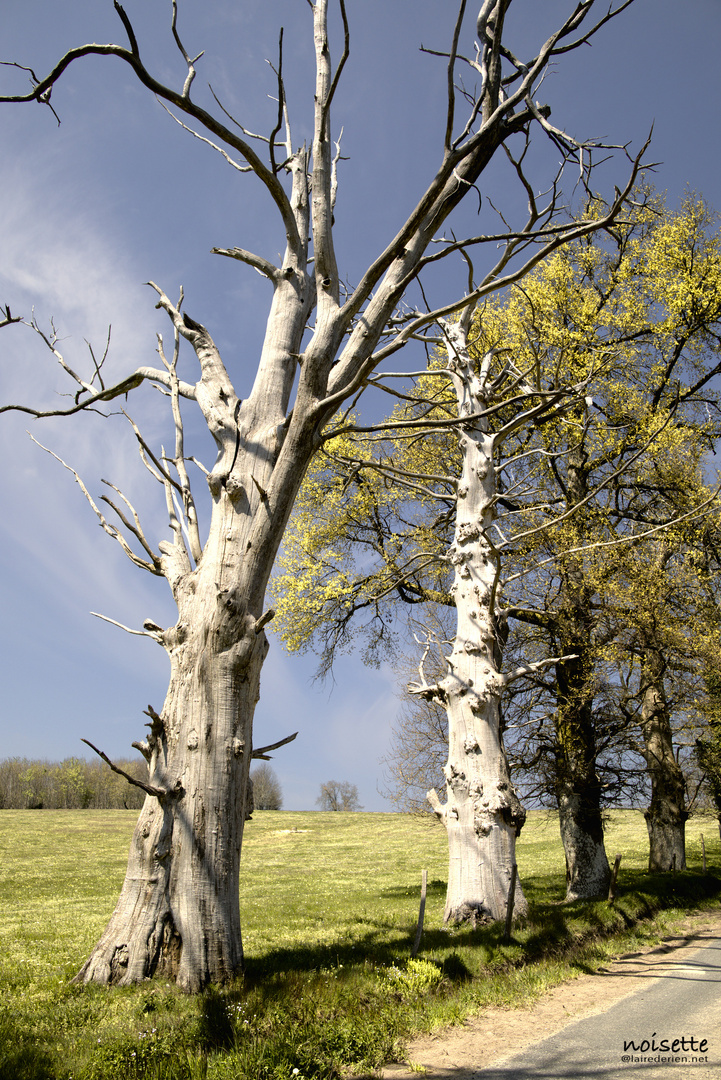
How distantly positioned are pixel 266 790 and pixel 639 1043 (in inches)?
3758

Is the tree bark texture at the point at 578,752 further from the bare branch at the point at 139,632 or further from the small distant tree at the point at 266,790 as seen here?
the small distant tree at the point at 266,790

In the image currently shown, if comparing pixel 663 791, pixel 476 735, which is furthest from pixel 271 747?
pixel 663 791

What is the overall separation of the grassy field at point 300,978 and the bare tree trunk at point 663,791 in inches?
47.5

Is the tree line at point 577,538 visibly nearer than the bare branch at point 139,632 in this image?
No

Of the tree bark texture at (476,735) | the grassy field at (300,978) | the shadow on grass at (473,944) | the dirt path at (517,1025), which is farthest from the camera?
the tree bark texture at (476,735)

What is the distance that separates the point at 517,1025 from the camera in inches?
216

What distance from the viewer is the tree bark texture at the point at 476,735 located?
8.45m

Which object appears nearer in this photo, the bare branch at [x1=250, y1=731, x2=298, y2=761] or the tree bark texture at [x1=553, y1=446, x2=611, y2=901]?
the bare branch at [x1=250, y1=731, x2=298, y2=761]

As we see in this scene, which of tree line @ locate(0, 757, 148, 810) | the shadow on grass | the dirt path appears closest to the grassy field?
the shadow on grass

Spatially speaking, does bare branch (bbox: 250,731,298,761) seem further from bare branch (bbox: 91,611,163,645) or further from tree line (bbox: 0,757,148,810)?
tree line (bbox: 0,757,148,810)

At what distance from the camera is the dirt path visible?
14.9 ft

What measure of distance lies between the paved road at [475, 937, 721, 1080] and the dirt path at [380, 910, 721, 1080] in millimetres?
137

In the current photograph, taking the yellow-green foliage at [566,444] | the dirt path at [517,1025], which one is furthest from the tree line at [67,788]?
the dirt path at [517,1025]

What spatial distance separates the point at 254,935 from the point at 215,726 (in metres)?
4.97
